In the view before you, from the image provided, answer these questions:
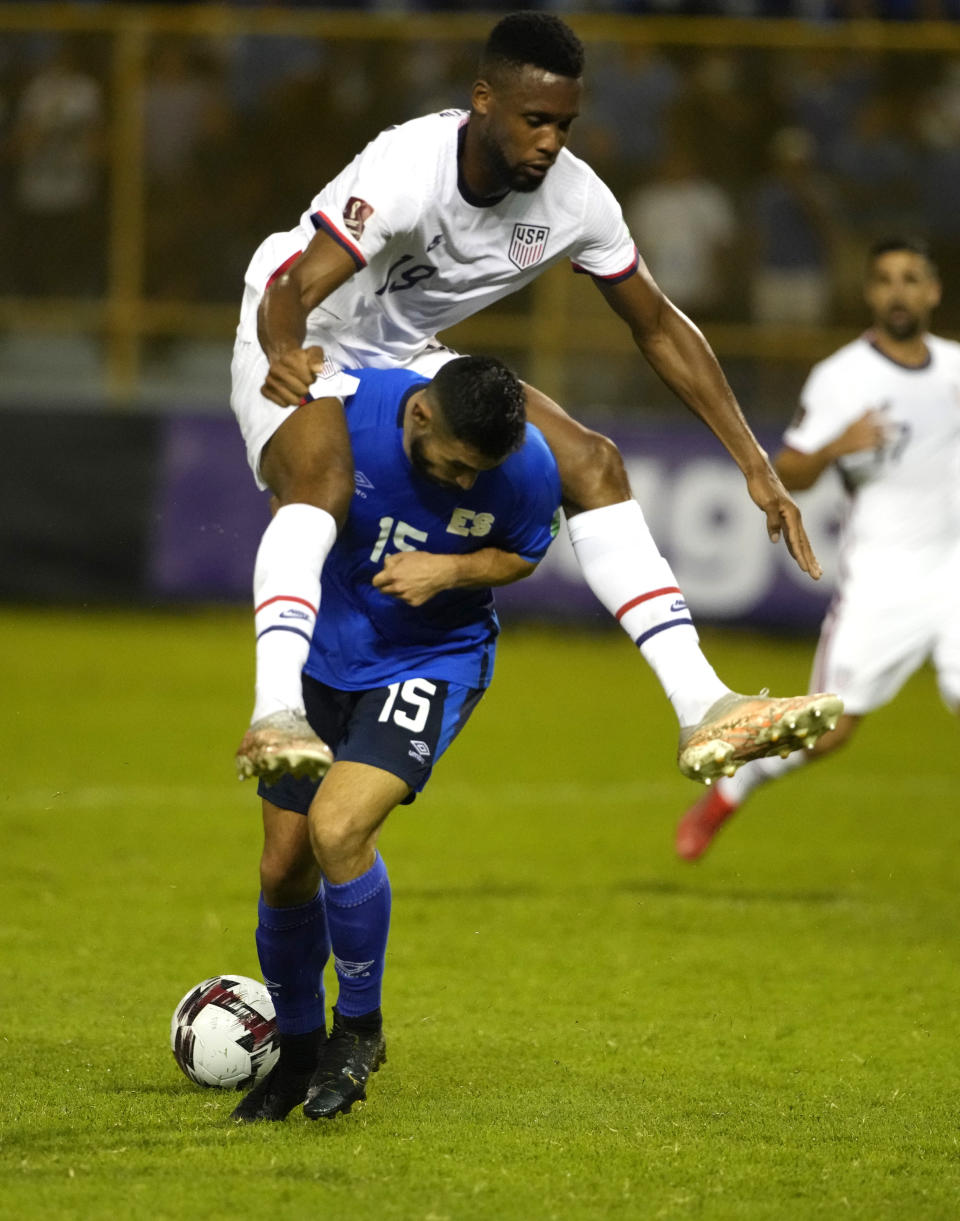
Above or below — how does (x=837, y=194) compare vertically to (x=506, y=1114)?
above

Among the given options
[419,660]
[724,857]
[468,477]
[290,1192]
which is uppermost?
[468,477]

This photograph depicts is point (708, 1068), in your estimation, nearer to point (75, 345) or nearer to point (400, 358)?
point (400, 358)

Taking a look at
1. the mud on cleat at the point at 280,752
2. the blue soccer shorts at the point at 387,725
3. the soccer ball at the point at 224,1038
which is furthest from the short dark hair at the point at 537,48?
the soccer ball at the point at 224,1038

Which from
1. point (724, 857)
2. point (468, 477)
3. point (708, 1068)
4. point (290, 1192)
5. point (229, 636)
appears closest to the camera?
point (290, 1192)

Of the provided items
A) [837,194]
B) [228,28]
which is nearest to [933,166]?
[837,194]

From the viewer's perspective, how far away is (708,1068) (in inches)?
216

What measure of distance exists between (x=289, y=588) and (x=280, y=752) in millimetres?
557

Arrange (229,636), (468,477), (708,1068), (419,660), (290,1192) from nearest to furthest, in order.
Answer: (290,1192), (468,477), (419,660), (708,1068), (229,636)

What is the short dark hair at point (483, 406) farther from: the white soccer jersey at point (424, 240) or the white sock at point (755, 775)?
the white sock at point (755, 775)

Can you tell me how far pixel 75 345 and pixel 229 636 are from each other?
3158mm

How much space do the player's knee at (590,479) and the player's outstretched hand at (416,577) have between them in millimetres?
498

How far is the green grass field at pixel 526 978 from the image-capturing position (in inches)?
173

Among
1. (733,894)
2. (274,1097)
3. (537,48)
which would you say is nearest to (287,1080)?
(274,1097)

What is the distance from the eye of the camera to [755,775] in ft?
26.3
